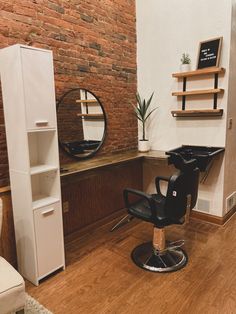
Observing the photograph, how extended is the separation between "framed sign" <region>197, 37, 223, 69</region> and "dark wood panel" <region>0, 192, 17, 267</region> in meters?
2.47

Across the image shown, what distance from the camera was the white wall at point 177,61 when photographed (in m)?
2.82

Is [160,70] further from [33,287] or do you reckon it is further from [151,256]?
Result: [33,287]

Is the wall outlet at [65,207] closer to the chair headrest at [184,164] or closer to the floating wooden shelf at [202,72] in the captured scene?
the chair headrest at [184,164]

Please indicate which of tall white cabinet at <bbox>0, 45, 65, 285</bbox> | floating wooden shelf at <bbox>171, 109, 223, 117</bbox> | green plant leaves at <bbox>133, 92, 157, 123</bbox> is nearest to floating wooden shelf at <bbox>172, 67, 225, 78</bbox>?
floating wooden shelf at <bbox>171, 109, 223, 117</bbox>

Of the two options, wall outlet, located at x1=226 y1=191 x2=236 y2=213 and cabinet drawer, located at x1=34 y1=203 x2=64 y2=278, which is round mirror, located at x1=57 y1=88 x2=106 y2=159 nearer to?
cabinet drawer, located at x1=34 y1=203 x2=64 y2=278

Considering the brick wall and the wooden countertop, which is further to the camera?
the wooden countertop

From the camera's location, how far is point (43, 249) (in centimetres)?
204

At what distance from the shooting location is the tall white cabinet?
1819mm

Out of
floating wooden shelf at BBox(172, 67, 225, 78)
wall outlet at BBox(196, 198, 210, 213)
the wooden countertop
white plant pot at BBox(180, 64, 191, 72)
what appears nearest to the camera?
the wooden countertop

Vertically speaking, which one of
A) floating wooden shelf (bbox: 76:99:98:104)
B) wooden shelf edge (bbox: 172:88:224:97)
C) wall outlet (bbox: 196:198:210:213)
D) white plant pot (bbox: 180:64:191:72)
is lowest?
wall outlet (bbox: 196:198:210:213)

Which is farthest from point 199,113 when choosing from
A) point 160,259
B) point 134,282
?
point 134,282

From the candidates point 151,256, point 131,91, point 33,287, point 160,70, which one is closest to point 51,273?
point 33,287

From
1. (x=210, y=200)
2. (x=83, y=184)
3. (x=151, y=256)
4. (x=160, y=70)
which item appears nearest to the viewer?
(x=151, y=256)

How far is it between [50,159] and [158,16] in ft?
7.91
